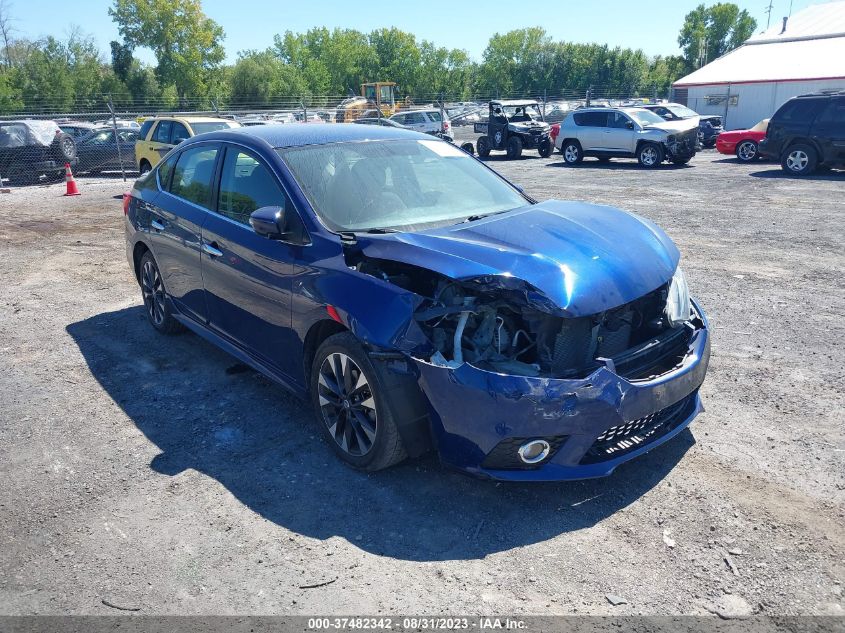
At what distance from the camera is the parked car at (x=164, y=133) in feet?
48.0

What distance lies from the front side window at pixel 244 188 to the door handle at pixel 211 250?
234 mm

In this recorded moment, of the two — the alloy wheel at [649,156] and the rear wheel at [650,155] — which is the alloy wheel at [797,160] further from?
the alloy wheel at [649,156]

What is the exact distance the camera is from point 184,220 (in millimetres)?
5027

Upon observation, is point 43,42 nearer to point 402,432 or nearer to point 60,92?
point 60,92

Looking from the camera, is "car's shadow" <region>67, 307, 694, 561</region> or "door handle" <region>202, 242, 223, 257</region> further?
"door handle" <region>202, 242, 223, 257</region>

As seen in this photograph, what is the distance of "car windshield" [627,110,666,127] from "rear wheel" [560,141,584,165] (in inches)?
74.2

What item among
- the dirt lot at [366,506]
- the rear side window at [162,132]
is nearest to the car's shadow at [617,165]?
the rear side window at [162,132]

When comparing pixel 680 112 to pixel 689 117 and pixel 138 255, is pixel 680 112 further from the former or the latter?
pixel 138 255

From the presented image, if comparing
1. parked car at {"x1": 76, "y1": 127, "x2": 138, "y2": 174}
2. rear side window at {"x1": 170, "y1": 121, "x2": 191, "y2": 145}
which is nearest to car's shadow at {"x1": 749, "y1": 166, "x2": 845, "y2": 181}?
rear side window at {"x1": 170, "y1": 121, "x2": 191, "y2": 145}

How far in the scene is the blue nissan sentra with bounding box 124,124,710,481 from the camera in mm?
3174

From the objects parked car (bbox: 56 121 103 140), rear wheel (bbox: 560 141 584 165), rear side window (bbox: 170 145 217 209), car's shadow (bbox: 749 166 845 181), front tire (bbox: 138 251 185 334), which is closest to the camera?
rear side window (bbox: 170 145 217 209)

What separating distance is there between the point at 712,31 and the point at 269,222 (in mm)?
122919

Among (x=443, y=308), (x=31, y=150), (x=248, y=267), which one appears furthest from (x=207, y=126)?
(x=443, y=308)

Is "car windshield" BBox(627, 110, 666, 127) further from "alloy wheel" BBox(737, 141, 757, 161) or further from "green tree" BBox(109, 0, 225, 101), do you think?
"green tree" BBox(109, 0, 225, 101)
